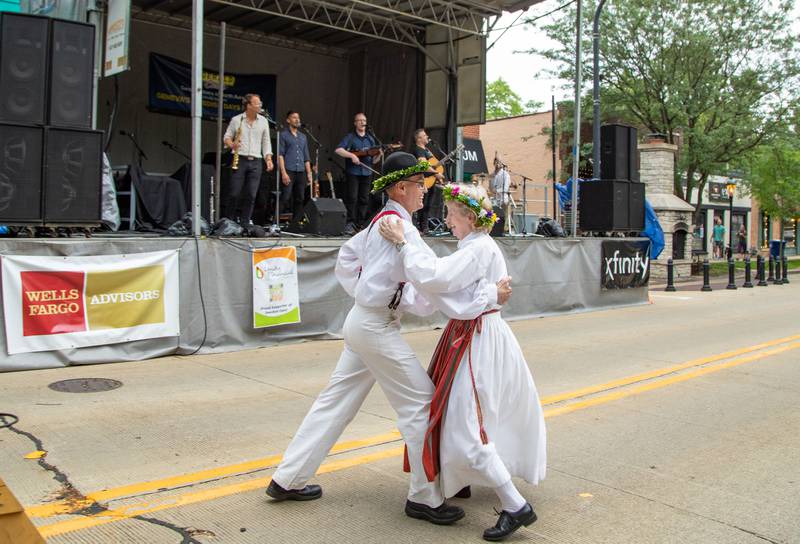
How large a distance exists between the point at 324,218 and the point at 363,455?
22.6ft

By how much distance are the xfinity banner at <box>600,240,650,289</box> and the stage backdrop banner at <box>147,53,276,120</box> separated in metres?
8.52

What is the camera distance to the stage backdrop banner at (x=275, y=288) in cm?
975

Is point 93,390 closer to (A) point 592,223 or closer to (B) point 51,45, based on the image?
(B) point 51,45

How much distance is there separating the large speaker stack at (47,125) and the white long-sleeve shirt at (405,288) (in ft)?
18.2

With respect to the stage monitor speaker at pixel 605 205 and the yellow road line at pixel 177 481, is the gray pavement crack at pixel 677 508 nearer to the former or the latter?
the yellow road line at pixel 177 481

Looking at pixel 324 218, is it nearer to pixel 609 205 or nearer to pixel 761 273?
pixel 609 205

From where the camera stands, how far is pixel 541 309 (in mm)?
13938

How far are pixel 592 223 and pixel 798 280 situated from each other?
13.1 m

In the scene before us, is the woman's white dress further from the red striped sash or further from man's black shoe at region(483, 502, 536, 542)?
man's black shoe at region(483, 502, 536, 542)

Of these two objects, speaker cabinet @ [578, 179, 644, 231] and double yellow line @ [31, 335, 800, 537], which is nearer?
double yellow line @ [31, 335, 800, 537]

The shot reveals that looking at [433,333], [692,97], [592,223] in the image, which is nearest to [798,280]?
[692,97]

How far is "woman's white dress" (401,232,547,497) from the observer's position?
3.76 meters

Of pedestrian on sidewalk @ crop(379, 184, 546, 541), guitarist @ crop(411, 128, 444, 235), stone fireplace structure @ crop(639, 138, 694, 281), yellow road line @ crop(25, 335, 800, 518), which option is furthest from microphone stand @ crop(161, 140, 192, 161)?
stone fireplace structure @ crop(639, 138, 694, 281)

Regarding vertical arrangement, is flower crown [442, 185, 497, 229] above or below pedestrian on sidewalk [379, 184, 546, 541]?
above
